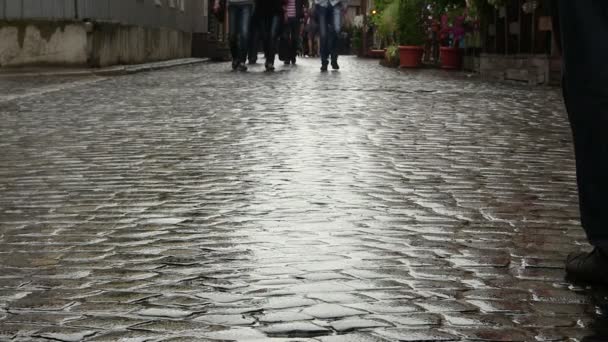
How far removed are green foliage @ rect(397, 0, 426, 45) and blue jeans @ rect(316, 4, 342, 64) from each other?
2.78 m

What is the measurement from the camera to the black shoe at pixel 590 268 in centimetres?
387

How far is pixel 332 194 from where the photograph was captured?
5.86 meters

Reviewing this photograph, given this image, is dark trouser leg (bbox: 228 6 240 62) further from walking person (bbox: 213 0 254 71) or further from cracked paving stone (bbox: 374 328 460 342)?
cracked paving stone (bbox: 374 328 460 342)

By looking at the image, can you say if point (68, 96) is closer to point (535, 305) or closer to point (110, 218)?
point (110, 218)

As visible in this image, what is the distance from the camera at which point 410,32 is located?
2427 centimetres

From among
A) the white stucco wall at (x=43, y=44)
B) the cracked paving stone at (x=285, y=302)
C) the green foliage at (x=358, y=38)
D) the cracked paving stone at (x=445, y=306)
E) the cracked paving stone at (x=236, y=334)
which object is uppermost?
the white stucco wall at (x=43, y=44)

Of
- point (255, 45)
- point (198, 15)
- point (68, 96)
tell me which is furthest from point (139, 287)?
point (198, 15)

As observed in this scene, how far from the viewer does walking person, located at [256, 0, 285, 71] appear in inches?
840

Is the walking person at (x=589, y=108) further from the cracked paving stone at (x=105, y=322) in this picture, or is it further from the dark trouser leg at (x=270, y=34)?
the dark trouser leg at (x=270, y=34)

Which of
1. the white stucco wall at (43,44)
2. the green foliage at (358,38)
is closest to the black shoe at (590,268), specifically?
the white stucco wall at (43,44)

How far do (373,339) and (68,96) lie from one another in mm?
10560

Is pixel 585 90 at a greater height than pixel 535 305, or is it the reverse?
pixel 585 90

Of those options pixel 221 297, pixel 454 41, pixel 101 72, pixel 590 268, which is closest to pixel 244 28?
pixel 101 72

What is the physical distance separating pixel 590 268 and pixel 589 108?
20.1 inches
